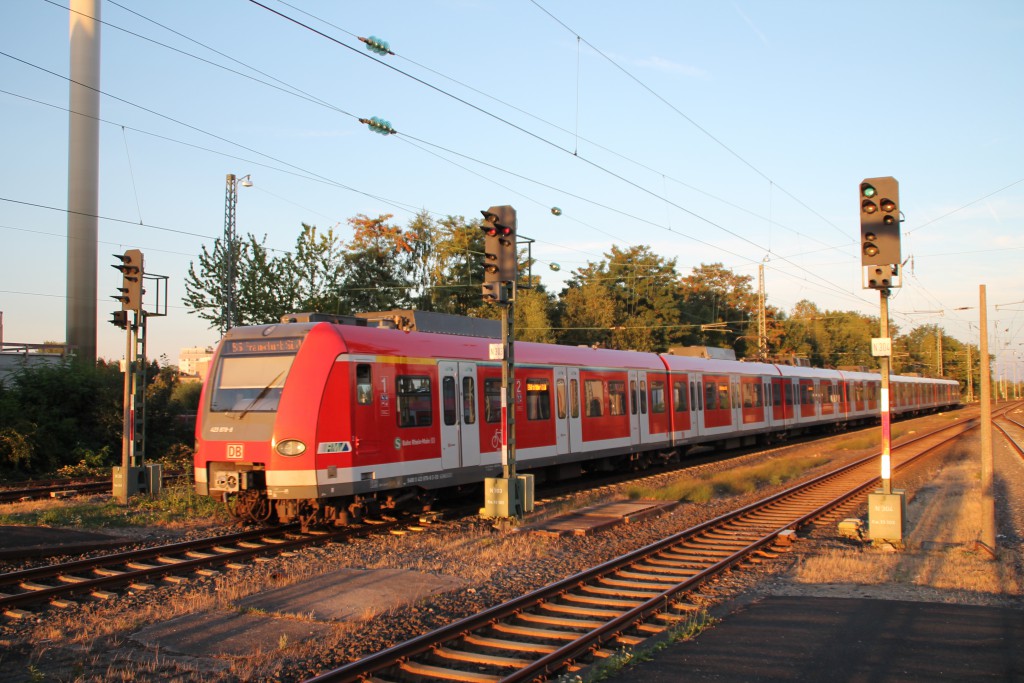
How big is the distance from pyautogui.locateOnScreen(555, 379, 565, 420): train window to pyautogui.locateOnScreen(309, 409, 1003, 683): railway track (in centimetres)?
509

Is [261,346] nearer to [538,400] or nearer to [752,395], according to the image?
[538,400]

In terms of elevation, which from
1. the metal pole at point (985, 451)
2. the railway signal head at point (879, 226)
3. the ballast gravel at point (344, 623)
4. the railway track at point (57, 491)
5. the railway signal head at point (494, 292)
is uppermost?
the railway signal head at point (879, 226)

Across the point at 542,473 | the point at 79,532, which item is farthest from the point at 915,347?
the point at 79,532

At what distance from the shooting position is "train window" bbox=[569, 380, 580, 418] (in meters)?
17.8

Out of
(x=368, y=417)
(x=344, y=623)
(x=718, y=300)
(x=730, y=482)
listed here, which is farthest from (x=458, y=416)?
(x=718, y=300)

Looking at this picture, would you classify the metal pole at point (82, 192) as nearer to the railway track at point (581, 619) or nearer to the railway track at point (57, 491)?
the railway track at point (57, 491)

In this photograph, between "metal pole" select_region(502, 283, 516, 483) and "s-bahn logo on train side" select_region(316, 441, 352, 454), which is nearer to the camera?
"s-bahn logo on train side" select_region(316, 441, 352, 454)

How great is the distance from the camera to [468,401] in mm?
14398

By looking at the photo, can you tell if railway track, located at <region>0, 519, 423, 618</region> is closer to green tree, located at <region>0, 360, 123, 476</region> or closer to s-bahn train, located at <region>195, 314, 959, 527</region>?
s-bahn train, located at <region>195, 314, 959, 527</region>

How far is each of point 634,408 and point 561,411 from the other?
4.02 meters

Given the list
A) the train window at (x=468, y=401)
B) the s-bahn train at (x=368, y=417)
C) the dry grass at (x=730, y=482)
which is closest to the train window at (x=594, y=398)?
the s-bahn train at (x=368, y=417)

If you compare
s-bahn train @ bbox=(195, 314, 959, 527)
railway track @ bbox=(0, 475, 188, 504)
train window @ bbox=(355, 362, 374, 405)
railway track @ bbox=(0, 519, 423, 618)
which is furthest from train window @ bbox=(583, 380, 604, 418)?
railway track @ bbox=(0, 475, 188, 504)

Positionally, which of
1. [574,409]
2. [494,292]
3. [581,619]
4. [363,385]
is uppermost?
[494,292]

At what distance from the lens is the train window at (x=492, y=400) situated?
1487 centimetres
